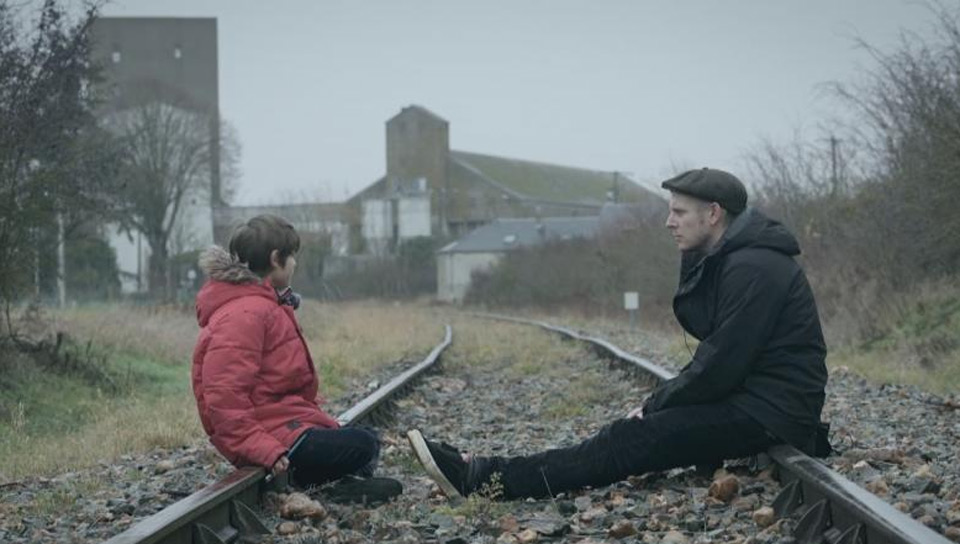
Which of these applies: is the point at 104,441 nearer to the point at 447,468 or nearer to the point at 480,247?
the point at 447,468

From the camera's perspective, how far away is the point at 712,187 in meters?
6.57

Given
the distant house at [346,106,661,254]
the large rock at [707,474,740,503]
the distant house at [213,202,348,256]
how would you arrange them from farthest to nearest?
1. the distant house at [346,106,661,254]
2. the distant house at [213,202,348,256]
3. the large rock at [707,474,740,503]

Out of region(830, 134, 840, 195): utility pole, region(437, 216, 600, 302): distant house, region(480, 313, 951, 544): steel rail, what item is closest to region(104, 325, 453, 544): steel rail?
region(480, 313, 951, 544): steel rail

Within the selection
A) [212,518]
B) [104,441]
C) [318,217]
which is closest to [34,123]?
[104,441]

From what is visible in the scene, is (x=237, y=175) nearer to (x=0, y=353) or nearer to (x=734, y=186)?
(x=0, y=353)

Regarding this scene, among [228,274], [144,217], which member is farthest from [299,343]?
[144,217]

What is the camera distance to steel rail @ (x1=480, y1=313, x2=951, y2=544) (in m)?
4.54

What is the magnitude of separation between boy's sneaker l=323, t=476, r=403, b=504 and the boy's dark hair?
108cm

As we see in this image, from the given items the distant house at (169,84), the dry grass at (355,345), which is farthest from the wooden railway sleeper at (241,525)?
the distant house at (169,84)

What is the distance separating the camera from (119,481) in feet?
24.9

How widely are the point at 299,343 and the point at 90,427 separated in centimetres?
608

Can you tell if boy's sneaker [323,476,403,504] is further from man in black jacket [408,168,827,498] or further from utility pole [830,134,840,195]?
Result: utility pole [830,134,840,195]

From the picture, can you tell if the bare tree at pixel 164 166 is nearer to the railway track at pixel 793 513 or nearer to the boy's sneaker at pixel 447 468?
the boy's sneaker at pixel 447 468

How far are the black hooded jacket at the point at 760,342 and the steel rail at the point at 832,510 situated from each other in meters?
0.22
